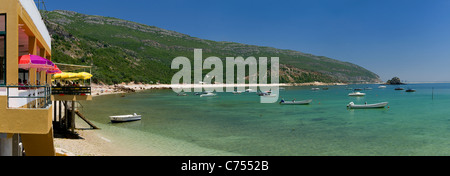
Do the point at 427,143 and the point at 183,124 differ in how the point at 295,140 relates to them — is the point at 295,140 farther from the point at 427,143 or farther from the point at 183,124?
the point at 183,124

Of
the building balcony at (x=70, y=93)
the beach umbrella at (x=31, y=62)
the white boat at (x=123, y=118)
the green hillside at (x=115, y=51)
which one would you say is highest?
the green hillside at (x=115, y=51)

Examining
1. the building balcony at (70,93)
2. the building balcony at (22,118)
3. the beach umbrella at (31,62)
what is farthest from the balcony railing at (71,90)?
the building balcony at (22,118)

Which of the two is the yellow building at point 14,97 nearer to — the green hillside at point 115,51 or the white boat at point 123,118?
the green hillside at point 115,51

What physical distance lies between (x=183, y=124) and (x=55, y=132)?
11.0 metres

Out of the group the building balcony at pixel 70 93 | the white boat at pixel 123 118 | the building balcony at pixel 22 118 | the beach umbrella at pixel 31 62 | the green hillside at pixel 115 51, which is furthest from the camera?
the green hillside at pixel 115 51

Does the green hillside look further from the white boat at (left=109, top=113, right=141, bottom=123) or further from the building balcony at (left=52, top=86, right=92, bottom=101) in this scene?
the white boat at (left=109, top=113, right=141, bottom=123)

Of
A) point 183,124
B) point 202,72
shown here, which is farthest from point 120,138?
point 202,72

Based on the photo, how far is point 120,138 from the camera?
68.9 ft

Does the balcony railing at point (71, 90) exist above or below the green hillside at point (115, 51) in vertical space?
below

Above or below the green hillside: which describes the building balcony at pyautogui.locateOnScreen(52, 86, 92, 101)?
below

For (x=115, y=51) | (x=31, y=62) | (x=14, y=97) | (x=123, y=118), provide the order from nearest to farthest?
(x=14, y=97)
(x=31, y=62)
(x=123, y=118)
(x=115, y=51)

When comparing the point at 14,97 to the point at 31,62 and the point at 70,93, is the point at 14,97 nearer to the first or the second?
the point at 31,62

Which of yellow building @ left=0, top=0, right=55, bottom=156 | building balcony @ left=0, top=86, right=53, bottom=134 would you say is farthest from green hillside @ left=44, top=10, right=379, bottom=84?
building balcony @ left=0, top=86, right=53, bottom=134

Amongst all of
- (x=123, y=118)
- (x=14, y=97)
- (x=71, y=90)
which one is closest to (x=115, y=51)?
(x=123, y=118)
